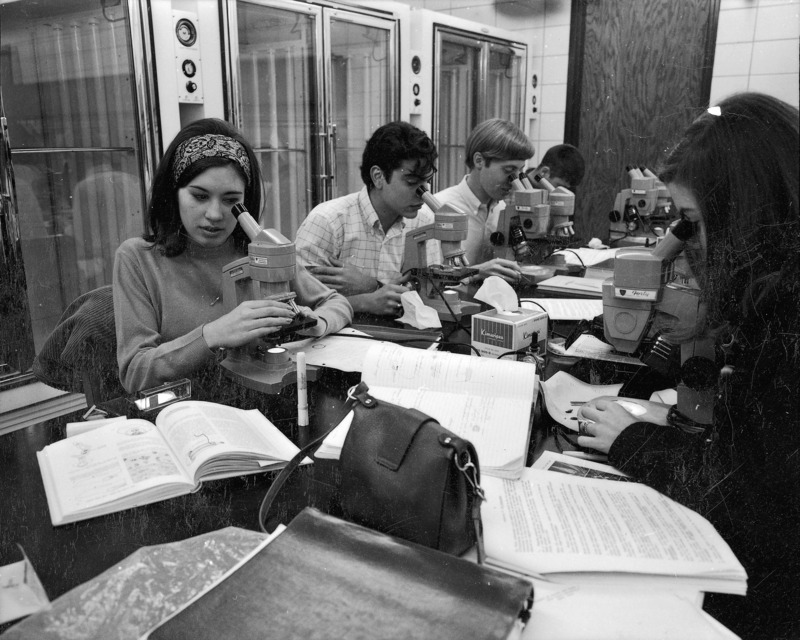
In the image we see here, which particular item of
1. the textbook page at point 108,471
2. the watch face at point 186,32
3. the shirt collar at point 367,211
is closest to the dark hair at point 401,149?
the shirt collar at point 367,211

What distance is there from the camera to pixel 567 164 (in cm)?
365

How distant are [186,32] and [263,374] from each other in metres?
1.97

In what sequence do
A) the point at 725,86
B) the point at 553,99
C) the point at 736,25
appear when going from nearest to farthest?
the point at 725,86 → the point at 736,25 → the point at 553,99

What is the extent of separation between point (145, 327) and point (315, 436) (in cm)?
67

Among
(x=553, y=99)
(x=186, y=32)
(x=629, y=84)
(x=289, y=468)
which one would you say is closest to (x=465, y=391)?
(x=289, y=468)

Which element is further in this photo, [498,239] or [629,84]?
[498,239]

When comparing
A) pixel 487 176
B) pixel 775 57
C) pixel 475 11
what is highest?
pixel 475 11

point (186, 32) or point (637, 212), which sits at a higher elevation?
point (186, 32)

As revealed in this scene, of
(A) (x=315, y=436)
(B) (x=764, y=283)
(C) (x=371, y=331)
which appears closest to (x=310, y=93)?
(C) (x=371, y=331)

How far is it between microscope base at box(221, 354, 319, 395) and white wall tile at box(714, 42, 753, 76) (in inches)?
37.9

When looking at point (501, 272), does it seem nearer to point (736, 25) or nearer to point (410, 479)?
point (736, 25)

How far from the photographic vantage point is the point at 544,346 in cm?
154

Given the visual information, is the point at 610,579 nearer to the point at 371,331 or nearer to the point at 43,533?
the point at 43,533

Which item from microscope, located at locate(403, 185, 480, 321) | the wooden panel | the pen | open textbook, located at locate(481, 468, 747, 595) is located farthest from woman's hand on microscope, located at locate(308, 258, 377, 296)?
open textbook, located at locate(481, 468, 747, 595)
